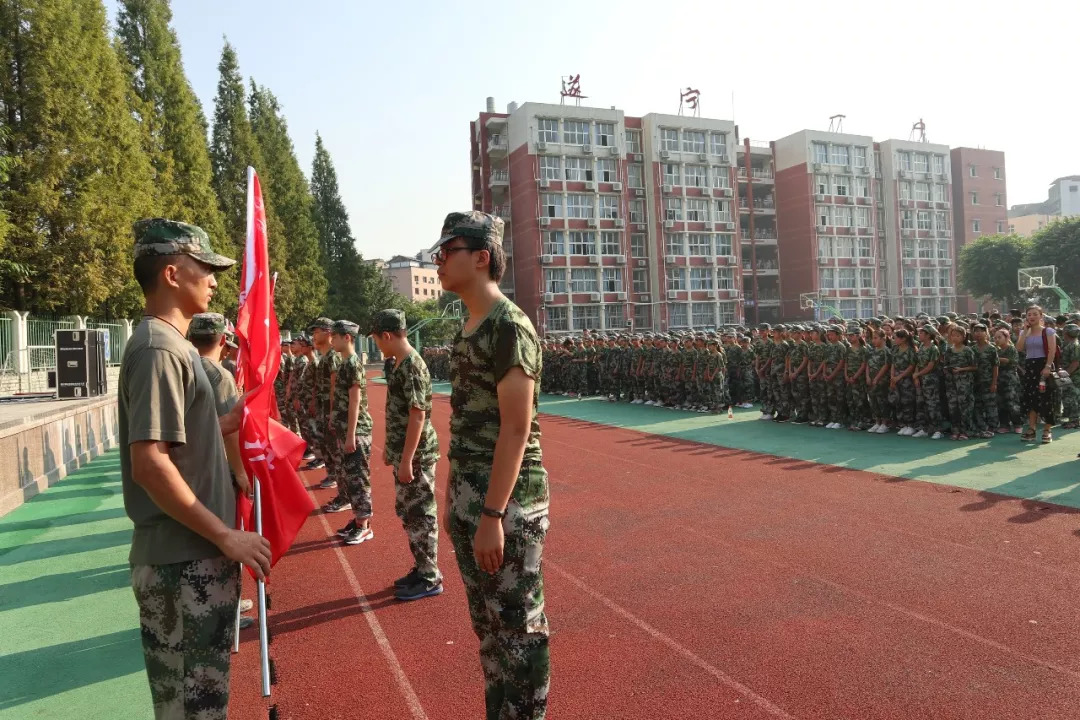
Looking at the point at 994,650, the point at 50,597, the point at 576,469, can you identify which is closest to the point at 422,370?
the point at 50,597

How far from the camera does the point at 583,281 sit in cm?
5241

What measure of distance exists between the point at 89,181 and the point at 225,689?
1931cm

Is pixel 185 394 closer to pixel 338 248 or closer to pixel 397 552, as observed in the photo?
pixel 397 552

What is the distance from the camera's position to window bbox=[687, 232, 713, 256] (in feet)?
182

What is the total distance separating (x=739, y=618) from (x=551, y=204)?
159ft

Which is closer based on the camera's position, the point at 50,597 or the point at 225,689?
the point at 225,689

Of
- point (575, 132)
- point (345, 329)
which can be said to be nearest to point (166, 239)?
point (345, 329)

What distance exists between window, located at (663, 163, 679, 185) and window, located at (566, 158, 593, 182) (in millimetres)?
6406

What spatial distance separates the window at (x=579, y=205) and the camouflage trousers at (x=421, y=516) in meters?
47.9

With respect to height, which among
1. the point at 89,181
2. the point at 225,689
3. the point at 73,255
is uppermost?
the point at 89,181

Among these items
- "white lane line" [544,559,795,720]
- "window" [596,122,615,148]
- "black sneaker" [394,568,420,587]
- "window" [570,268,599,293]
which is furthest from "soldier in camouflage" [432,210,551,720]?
"window" [596,122,615,148]

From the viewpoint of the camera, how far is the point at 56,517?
8.11 metres

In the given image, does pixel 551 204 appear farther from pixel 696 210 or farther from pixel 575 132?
pixel 696 210

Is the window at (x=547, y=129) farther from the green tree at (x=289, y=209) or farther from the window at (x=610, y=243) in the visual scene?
the green tree at (x=289, y=209)
